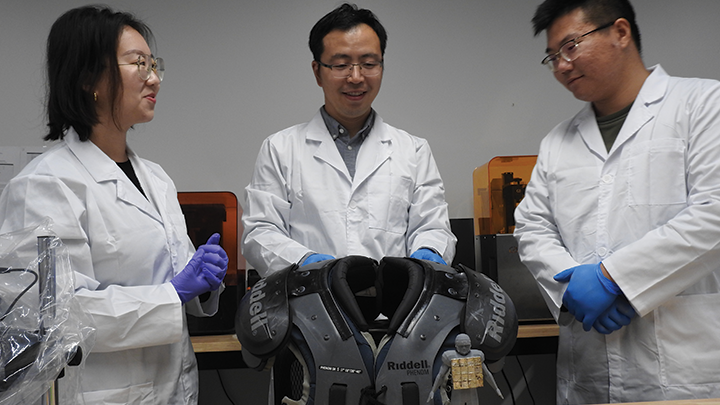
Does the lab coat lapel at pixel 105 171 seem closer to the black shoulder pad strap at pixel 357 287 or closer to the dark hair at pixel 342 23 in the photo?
the black shoulder pad strap at pixel 357 287

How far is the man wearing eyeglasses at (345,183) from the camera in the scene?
1.54 meters

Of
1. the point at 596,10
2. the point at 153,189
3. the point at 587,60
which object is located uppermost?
the point at 596,10

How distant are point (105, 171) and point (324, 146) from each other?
2.12 feet

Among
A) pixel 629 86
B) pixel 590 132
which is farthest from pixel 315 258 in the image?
pixel 629 86

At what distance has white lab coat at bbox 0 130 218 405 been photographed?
110 cm

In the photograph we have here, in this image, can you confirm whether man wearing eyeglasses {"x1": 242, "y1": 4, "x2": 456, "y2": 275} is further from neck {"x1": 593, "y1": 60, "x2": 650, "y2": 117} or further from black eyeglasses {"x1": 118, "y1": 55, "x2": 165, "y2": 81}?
neck {"x1": 593, "y1": 60, "x2": 650, "y2": 117}

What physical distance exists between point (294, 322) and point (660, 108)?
1159 mm

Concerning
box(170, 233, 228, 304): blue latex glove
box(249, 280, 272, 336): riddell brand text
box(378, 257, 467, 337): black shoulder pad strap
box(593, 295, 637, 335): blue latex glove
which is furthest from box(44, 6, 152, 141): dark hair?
box(593, 295, 637, 335): blue latex glove

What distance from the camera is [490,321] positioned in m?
0.85

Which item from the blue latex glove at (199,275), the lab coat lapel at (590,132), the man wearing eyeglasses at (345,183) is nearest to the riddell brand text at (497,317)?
the man wearing eyeglasses at (345,183)

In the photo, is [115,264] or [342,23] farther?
[342,23]

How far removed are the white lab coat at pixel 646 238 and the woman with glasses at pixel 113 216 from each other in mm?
941

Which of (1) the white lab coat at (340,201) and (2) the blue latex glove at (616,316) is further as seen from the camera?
(1) the white lab coat at (340,201)

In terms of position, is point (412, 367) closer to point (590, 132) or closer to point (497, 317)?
point (497, 317)
